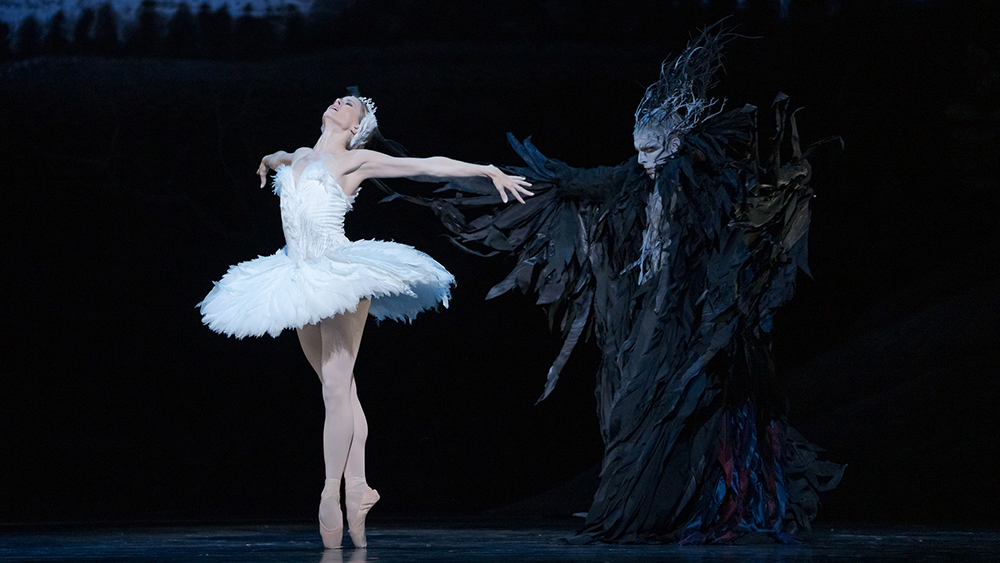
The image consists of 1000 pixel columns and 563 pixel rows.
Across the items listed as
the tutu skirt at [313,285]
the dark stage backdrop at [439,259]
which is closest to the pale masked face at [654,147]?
the tutu skirt at [313,285]

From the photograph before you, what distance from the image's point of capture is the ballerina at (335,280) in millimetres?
2826

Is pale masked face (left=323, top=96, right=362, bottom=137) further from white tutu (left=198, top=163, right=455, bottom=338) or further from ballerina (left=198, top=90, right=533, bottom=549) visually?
white tutu (left=198, top=163, right=455, bottom=338)

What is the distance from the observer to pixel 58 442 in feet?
15.4

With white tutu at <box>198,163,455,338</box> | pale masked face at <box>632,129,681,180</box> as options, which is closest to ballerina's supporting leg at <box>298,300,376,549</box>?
white tutu at <box>198,163,455,338</box>

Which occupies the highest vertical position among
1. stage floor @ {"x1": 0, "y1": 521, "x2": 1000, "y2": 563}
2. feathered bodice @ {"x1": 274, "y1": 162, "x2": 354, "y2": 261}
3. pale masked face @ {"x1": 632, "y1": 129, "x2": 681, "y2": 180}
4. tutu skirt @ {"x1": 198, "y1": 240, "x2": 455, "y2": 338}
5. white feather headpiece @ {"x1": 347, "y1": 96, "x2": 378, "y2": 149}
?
white feather headpiece @ {"x1": 347, "y1": 96, "x2": 378, "y2": 149}

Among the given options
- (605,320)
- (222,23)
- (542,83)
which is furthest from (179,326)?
(605,320)

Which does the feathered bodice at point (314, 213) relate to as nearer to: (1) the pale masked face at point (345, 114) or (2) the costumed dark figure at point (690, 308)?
(1) the pale masked face at point (345, 114)

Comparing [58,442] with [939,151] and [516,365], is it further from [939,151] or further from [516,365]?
[939,151]

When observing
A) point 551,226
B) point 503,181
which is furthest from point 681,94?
point 503,181

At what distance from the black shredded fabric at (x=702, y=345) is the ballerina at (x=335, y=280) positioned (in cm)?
41

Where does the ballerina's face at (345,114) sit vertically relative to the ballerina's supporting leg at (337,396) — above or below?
above

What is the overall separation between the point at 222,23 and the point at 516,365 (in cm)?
217

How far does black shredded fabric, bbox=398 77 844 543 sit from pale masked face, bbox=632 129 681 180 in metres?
0.04

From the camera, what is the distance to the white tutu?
2797mm
